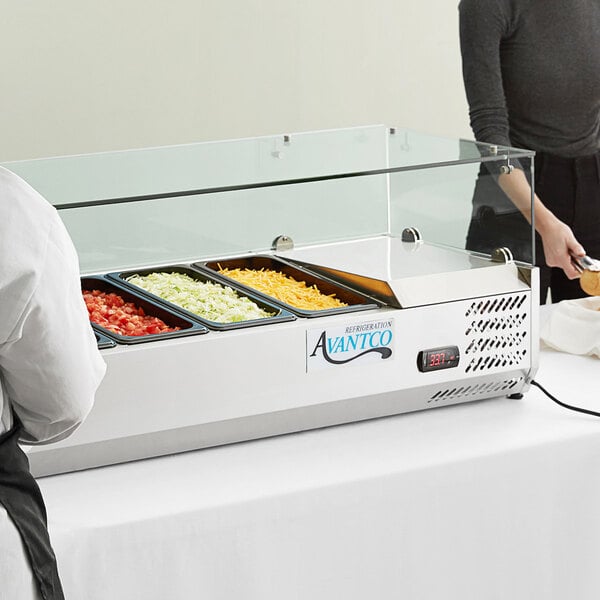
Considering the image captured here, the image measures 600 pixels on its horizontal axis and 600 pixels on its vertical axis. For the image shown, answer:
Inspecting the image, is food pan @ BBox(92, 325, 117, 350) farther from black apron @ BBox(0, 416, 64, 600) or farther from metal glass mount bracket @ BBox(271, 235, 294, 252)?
metal glass mount bracket @ BBox(271, 235, 294, 252)

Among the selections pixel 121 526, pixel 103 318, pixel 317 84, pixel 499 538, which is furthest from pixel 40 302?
pixel 317 84

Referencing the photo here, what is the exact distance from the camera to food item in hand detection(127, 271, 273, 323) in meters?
1.44

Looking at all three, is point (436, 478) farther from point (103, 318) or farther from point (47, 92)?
point (47, 92)

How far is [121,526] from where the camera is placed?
1.22m

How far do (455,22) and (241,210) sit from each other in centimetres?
283

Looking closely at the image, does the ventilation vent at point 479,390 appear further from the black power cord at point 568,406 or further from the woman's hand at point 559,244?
the woman's hand at point 559,244

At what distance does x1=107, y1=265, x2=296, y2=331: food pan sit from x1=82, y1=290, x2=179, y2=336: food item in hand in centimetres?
3

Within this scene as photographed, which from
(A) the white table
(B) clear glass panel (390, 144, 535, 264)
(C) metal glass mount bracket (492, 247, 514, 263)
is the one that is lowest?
(A) the white table

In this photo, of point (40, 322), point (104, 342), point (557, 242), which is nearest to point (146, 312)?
point (104, 342)

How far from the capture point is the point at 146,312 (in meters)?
1.49

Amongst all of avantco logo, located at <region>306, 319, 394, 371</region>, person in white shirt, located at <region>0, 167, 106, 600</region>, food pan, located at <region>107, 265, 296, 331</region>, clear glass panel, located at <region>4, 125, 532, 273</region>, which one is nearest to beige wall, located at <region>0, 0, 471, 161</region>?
clear glass panel, located at <region>4, 125, 532, 273</region>

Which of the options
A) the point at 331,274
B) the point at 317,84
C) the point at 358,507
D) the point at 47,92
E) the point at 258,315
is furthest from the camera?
the point at 317,84

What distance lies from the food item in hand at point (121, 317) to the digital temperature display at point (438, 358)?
35 centimetres

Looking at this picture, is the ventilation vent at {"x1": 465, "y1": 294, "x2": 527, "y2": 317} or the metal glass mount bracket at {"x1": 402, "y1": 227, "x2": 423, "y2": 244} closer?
the ventilation vent at {"x1": 465, "y1": 294, "x2": 527, "y2": 317}
